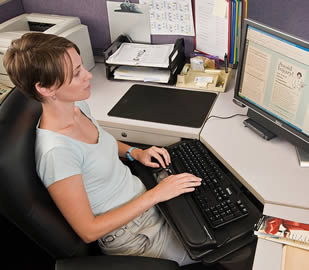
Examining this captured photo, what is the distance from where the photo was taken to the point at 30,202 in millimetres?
780

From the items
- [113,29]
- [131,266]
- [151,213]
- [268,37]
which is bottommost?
[151,213]

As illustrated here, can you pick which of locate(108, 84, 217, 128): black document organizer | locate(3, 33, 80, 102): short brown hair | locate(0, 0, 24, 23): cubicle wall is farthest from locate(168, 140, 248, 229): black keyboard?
locate(0, 0, 24, 23): cubicle wall

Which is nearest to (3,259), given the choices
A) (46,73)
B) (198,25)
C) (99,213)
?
(99,213)

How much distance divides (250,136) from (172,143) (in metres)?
0.30

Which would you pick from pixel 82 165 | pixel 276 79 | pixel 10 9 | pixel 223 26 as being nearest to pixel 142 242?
pixel 82 165

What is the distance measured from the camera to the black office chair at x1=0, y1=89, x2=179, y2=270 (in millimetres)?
745

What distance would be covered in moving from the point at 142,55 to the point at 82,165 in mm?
781

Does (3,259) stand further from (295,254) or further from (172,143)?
(295,254)

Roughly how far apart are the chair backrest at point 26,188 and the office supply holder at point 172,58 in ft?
2.30

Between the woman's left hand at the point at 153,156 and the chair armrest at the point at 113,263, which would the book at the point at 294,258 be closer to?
the chair armrest at the point at 113,263

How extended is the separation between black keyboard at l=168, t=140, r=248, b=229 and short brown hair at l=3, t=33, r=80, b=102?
1.66 ft

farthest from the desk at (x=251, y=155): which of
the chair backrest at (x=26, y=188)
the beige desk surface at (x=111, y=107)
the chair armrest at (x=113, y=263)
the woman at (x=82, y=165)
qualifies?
the chair backrest at (x=26, y=188)

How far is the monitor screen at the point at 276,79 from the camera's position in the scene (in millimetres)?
977

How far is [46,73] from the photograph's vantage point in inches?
32.4
